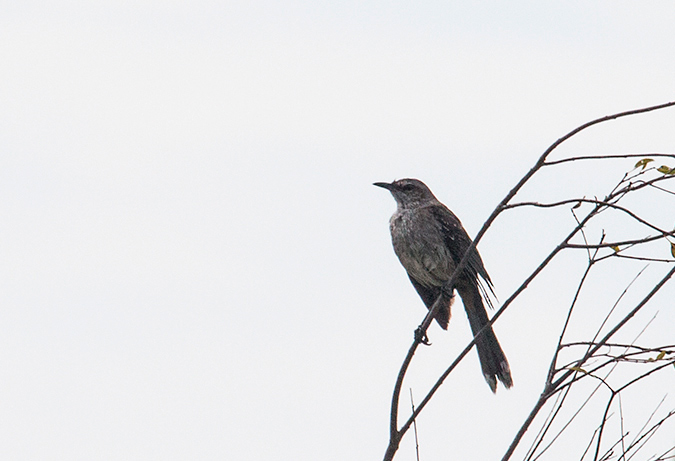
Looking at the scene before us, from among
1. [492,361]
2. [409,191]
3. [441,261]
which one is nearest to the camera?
[492,361]

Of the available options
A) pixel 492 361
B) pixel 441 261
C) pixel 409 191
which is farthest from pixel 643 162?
pixel 409 191

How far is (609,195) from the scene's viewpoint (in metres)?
3.71

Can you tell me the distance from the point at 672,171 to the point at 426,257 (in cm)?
442

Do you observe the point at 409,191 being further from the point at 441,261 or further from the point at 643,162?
the point at 643,162

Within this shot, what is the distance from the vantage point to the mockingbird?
Answer: 291 inches

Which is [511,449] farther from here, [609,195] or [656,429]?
[609,195]

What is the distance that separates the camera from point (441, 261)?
26.4 ft

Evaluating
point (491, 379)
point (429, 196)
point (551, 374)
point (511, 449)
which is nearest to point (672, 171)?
point (551, 374)

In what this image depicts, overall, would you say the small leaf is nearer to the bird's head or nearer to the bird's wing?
the bird's wing

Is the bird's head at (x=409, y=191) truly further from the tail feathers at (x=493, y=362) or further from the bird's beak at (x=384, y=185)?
the tail feathers at (x=493, y=362)

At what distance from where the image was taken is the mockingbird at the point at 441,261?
24.3 ft

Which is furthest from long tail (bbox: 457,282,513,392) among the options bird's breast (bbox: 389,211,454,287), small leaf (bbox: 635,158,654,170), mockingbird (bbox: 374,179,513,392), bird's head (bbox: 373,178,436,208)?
small leaf (bbox: 635,158,654,170)

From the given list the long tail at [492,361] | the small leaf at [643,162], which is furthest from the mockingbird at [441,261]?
the small leaf at [643,162]

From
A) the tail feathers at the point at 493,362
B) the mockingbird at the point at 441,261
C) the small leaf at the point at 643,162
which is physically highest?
the mockingbird at the point at 441,261
